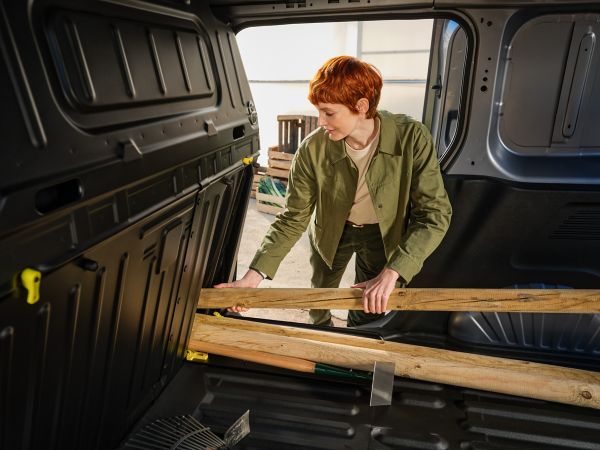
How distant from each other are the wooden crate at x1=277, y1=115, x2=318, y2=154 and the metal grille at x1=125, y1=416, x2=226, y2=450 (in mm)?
5354

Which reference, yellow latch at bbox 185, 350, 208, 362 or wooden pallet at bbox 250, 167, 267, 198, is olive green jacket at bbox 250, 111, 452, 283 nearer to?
yellow latch at bbox 185, 350, 208, 362

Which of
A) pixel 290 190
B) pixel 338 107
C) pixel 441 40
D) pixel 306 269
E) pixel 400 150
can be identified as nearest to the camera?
pixel 338 107

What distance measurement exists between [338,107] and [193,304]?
3.21ft

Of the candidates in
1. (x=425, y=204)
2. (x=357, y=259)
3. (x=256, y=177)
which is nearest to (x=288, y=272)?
(x=357, y=259)

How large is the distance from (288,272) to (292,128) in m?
3.05

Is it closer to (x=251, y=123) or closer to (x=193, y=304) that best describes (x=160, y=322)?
(x=193, y=304)

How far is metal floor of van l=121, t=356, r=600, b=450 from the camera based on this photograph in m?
1.55

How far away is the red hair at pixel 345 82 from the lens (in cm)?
162

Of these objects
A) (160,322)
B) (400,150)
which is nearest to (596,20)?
(400,150)

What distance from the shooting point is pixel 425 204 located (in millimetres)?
1848

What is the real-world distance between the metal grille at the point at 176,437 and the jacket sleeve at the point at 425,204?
3.16 ft

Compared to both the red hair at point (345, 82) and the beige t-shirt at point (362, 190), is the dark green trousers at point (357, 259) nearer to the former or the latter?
the beige t-shirt at point (362, 190)

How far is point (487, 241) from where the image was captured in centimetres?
203

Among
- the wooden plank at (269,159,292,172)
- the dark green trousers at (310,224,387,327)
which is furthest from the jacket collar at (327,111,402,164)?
the wooden plank at (269,159,292,172)
